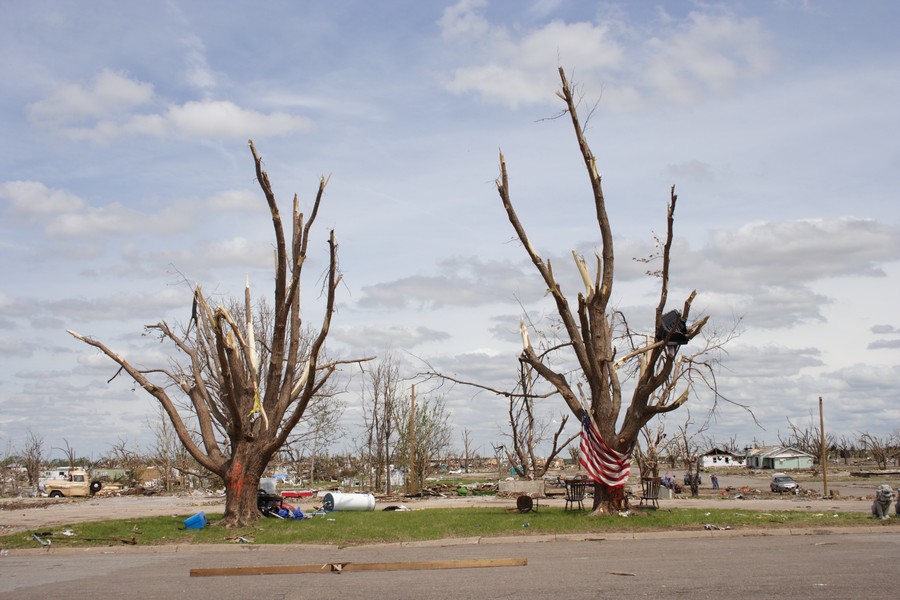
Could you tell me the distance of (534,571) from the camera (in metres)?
12.1

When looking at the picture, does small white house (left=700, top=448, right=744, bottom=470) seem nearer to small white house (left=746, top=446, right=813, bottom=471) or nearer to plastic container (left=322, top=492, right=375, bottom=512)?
small white house (left=746, top=446, right=813, bottom=471)

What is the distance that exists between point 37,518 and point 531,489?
19.0m

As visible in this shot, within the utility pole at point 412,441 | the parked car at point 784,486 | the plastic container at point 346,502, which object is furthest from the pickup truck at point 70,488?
the parked car at point 784,486

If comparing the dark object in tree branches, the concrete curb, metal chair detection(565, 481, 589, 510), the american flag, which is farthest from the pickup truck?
the dark object in tree branches

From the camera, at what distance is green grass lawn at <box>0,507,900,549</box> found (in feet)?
57.5

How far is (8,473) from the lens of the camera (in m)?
63.1

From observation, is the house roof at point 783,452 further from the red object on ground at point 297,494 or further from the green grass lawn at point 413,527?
the green grass lawn at point 413,527

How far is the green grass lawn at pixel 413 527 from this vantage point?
1753 cm

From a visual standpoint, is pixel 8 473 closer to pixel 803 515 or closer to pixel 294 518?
pixel 294 518

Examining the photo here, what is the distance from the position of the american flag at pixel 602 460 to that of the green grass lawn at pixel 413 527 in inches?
35.5

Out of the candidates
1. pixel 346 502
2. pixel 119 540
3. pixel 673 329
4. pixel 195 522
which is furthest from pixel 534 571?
pixel 346 502

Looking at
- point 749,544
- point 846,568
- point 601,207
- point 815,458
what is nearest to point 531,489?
point 601,207

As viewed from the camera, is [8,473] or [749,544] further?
[8,473]

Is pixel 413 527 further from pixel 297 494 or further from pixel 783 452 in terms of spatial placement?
pixel 783 452
